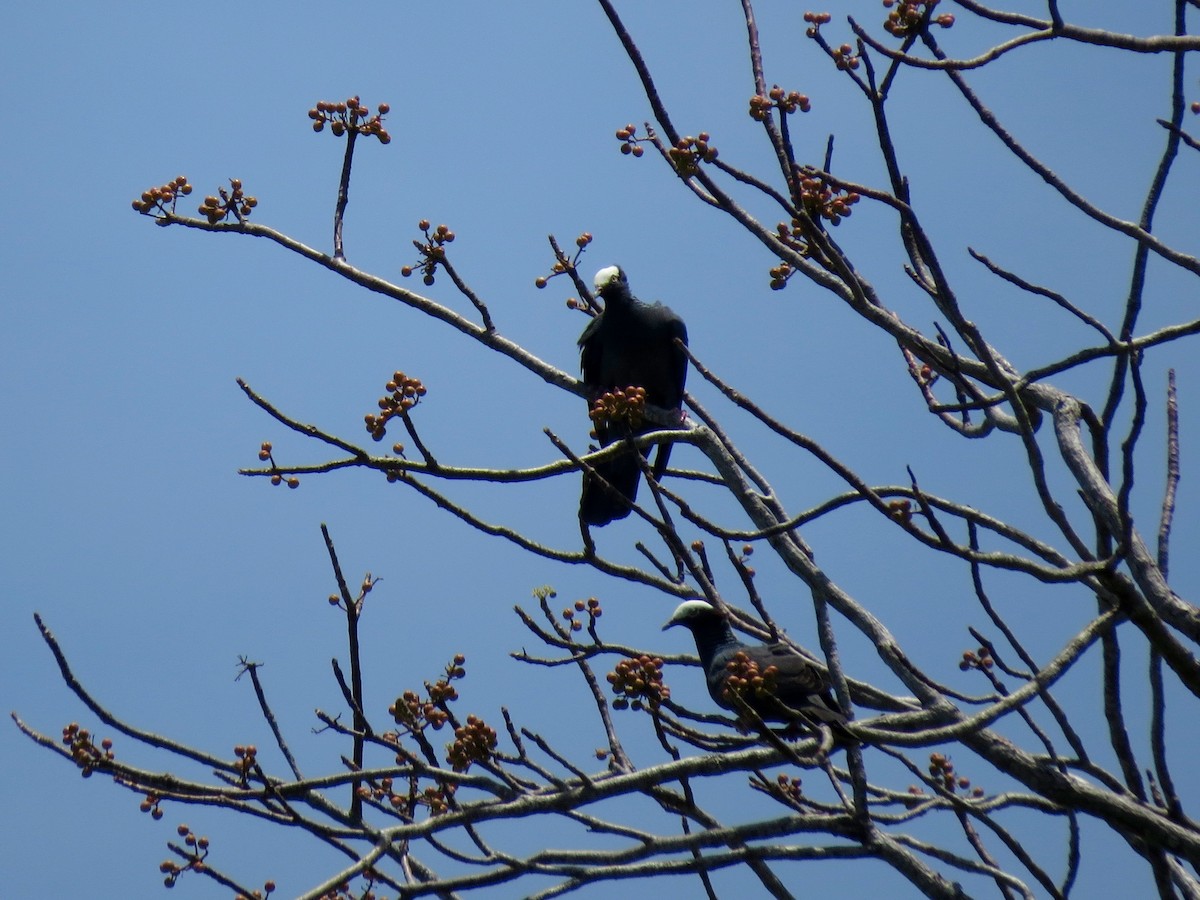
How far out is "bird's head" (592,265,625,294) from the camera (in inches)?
254

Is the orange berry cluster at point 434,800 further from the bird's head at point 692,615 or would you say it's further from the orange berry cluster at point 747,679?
the bird's head at point 692,615

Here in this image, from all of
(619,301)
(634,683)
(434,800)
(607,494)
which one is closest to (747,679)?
(634,683)

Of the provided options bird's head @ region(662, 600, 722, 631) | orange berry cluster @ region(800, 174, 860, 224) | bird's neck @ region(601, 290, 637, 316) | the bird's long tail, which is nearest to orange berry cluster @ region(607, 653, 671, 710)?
orange berry cluster @ region(800, 174, 860, 224)

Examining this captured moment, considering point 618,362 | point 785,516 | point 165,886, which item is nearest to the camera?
point 165,886

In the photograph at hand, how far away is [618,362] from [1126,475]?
372 centimetres

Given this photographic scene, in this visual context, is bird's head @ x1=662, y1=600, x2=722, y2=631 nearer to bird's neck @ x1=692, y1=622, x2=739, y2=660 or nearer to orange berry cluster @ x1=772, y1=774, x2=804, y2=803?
bird's neck @ x1=692, y1=622, x2=739, y2=660

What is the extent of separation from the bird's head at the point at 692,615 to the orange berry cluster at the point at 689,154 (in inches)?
95.7

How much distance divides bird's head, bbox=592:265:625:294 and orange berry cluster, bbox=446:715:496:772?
12.2ft

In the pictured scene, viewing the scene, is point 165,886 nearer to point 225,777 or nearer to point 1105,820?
point 225,777

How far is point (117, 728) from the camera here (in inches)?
125

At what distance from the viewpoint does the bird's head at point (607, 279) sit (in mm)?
6457

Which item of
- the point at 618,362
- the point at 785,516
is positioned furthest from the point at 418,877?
the point at 618,362

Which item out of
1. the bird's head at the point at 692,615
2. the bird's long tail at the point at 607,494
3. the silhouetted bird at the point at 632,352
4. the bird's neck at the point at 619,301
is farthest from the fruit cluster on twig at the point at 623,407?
the bird's neck at the point at 619,301

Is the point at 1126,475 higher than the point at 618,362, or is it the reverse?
the point at 618,362
